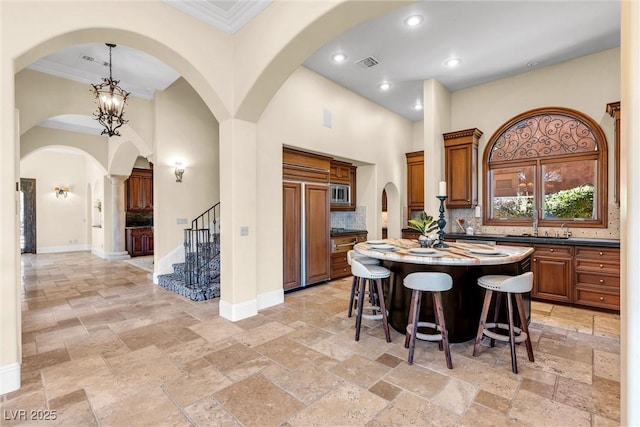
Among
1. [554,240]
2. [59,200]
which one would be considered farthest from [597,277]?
[59,200]

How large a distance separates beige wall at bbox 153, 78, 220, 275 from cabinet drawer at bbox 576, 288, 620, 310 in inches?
254

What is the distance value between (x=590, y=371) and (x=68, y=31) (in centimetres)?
542

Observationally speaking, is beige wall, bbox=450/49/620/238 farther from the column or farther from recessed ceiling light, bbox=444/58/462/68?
the column

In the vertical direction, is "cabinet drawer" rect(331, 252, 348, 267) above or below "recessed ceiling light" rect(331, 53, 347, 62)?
below

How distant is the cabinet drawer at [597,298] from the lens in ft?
13.1

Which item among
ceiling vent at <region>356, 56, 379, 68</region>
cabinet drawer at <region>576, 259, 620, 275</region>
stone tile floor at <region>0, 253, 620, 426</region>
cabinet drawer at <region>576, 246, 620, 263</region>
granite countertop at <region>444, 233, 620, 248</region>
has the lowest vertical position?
stone tile floor at <region>0, 253, 620, 426</region>

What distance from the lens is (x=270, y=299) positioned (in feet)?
14.2

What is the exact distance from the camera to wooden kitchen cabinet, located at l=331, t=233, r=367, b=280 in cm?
583

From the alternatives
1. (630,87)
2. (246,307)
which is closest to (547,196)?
(630,87)

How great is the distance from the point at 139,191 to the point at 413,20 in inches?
377

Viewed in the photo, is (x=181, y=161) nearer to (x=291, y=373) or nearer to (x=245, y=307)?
(x=245, y=307)

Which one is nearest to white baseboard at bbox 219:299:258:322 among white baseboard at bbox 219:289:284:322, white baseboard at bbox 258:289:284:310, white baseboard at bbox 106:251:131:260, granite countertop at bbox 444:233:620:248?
white baseboard at bbox 219:289:284:322

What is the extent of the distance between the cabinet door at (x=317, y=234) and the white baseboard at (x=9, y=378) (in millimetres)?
3572

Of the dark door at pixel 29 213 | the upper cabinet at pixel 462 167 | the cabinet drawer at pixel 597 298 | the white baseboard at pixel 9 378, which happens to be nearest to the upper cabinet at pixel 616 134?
the cabinet drawer at pixel 597 298
